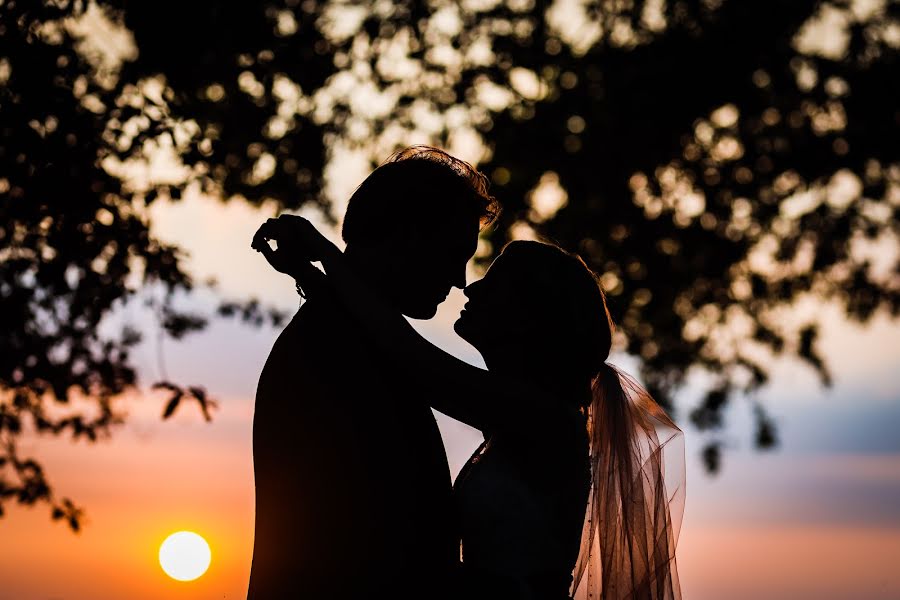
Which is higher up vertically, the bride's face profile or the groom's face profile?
the bride's face profile

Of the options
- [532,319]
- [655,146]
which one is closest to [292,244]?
[532,319]

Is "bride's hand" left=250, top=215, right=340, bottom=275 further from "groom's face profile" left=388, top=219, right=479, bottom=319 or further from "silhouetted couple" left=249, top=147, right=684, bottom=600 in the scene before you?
"groom's face profile" left=388, top=219, right=479, bottom=319

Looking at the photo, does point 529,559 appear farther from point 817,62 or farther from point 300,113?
point 817,62

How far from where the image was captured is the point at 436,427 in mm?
3119

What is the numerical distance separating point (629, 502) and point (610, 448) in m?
0.25

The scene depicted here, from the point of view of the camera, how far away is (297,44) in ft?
29.1

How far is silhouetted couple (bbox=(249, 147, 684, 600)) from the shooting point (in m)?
2.84

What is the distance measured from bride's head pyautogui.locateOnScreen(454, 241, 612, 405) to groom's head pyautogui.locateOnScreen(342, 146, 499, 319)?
52cm

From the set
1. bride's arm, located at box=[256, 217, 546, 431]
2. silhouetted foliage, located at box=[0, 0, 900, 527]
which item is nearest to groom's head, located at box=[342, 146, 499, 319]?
bride's arm, located at box=[256, 217, 546, 431]

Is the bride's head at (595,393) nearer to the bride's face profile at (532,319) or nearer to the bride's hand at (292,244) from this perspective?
the bride's face profile at (532,319)

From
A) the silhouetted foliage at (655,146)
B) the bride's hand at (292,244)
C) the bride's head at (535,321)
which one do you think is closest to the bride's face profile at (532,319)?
the bride's head at (535,321)

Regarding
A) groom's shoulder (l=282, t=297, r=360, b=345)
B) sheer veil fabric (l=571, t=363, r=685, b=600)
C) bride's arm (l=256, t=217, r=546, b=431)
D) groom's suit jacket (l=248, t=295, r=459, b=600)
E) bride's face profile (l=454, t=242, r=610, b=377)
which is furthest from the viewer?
sheer veil fabric (l=571, t=363, r=685, b=600)

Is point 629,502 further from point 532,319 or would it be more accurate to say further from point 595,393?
point 532,319

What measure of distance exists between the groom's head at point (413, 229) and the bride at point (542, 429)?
14 centimetres
